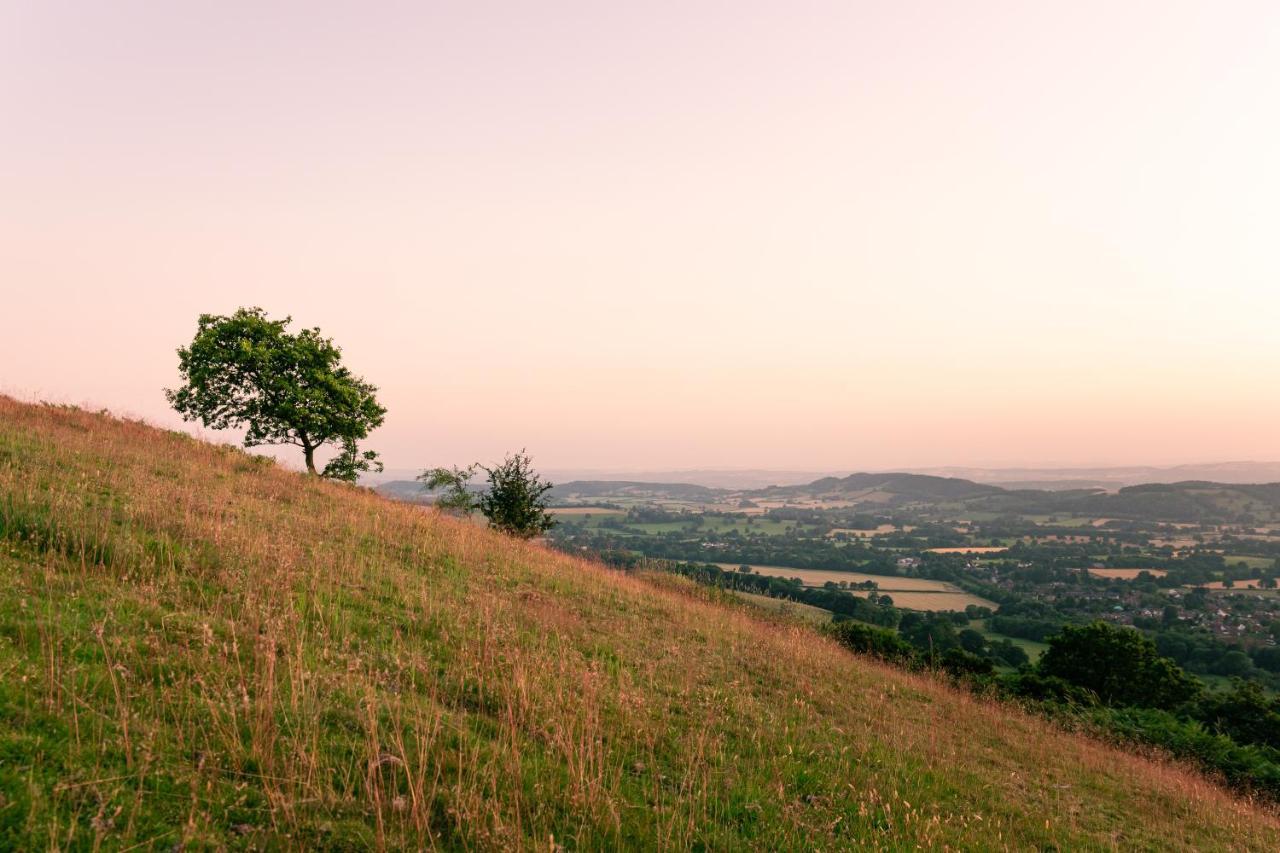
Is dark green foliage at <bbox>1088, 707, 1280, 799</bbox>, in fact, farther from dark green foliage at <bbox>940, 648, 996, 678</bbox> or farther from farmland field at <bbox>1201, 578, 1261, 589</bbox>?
farmland field at <bbox>1201, 578, 1261, 589</bbox>

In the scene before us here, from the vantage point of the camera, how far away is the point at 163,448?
59.3 ft

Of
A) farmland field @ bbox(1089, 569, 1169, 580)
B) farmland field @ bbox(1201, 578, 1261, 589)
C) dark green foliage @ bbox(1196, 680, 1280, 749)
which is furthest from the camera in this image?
farmland field @ bbox(1089, 569, 1169, 580)

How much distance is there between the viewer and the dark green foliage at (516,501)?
87.1ft

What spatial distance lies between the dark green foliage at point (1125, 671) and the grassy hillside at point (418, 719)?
18.8m

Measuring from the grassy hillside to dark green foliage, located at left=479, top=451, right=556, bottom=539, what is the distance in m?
12.0

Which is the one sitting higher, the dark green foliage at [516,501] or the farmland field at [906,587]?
the dark green foliage at [516,501]

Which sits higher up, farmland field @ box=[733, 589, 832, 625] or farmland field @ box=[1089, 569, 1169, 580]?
farmland field @ box=[733, 589, 832, 625]

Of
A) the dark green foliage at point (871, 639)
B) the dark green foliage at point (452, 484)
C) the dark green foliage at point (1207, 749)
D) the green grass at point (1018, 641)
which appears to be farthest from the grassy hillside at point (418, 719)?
the green grass at point (1018, 641)

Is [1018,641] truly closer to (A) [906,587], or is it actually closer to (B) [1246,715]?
(A) [906,587]

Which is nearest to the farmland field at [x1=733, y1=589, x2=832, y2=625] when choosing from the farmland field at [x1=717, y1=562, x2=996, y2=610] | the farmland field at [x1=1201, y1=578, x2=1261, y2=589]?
the farmland field at [x1=717, y1=562, x2=996, y2=610]

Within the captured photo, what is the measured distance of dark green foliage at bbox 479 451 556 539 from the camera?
2655 centimetres

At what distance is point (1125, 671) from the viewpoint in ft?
92.7

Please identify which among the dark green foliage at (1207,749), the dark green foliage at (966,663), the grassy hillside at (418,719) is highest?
the grassy hillside at (418,719)

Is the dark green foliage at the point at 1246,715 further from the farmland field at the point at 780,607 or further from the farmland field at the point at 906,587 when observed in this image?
the farmland field at the point at 906,587
